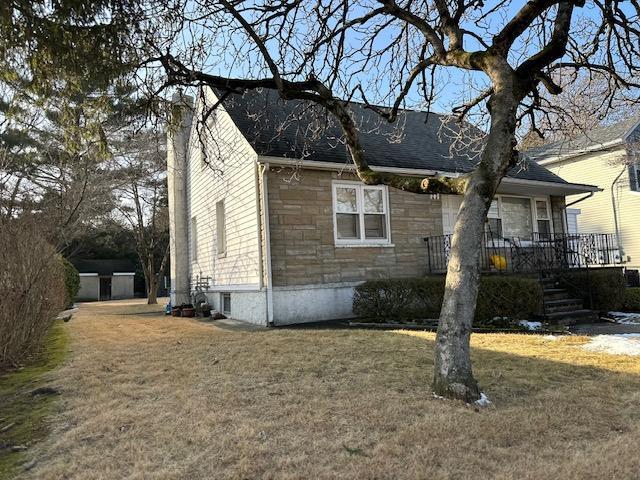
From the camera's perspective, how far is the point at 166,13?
643cm

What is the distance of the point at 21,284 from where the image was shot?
6.38 m

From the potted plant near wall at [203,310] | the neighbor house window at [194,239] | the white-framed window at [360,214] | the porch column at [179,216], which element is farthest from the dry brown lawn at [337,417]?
the porch column at [179,216]

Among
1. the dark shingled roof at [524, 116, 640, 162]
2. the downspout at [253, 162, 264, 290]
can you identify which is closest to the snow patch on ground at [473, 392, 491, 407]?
the downspout at [253, 162, 264, 290]

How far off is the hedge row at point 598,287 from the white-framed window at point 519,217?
2.83 metres

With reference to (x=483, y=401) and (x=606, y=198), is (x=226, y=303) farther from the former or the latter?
(x=606, y=198)

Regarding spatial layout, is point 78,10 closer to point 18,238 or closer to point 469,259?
point 18,238

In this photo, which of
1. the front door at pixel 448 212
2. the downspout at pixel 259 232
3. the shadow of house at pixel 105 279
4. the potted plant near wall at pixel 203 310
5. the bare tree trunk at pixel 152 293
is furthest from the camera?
the shadow of house at pixel 105 279

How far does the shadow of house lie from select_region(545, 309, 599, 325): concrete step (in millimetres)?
38749

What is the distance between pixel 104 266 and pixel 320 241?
36705 millimetres

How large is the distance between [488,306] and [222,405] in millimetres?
6916

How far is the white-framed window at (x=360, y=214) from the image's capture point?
38.7 ft

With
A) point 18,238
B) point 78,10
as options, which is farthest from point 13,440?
point 78,10

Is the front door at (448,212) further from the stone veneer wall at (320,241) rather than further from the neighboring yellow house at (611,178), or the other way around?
the neighboring yellow house at (611,178)

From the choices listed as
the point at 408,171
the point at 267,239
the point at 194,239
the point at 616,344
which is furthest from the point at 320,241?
the point at 194,239
